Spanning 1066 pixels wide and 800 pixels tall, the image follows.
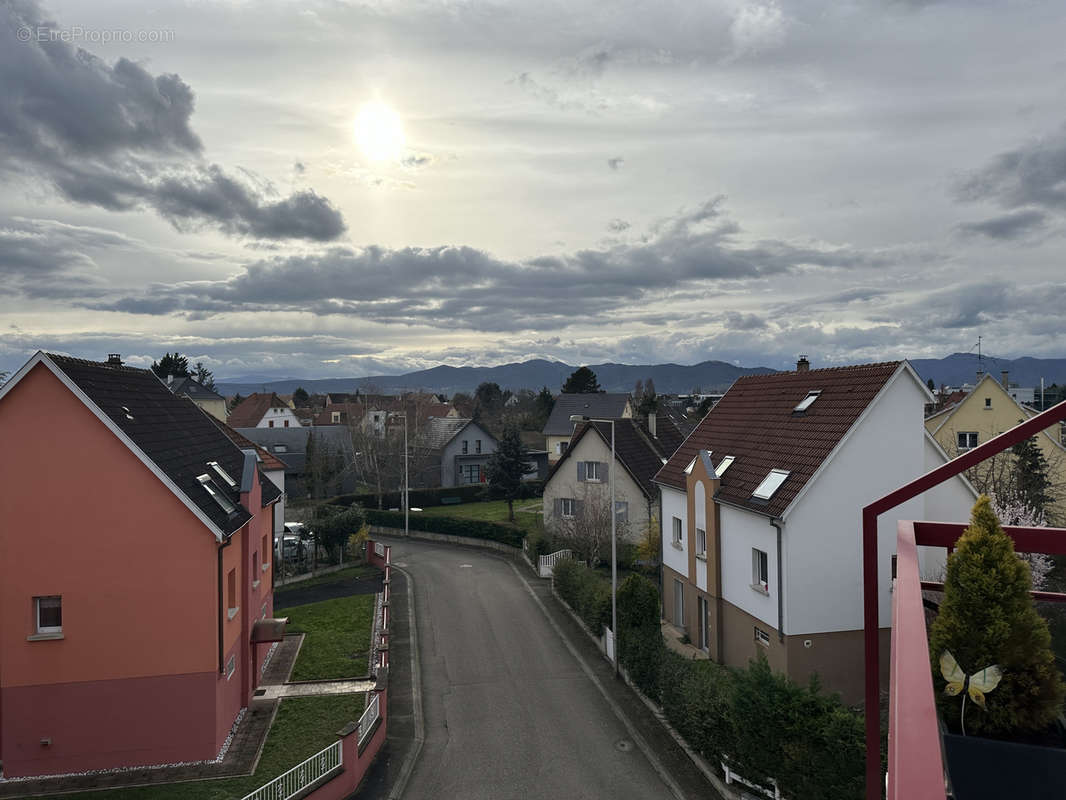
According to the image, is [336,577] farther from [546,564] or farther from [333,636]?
[333,636]

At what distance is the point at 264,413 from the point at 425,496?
49.2 m

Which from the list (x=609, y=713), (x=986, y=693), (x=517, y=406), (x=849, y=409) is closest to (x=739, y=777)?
(x=609, y=713)

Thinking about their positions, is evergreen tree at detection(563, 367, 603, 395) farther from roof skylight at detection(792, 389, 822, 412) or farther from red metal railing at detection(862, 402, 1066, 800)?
red metal railing at detection(862, 402, 1066, 800)

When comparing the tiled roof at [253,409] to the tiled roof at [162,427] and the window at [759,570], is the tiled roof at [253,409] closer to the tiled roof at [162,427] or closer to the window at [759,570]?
the tiled roof at [162,427]

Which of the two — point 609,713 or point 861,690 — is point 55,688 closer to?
point 609,713

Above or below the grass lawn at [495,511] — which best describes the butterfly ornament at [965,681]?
above

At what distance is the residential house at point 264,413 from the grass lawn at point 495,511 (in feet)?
151

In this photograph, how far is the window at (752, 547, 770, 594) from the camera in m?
21.3

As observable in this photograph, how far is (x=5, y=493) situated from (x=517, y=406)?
380 feet

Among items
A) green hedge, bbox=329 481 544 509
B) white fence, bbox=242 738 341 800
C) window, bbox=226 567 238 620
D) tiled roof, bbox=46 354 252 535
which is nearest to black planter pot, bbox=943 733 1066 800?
white fence, bbox=242 738 341 800

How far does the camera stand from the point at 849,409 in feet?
68.4

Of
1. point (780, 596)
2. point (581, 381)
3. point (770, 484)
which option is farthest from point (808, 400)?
point (581, 381)

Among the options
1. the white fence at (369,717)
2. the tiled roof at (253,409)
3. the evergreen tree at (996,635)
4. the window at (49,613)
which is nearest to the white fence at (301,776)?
the white fence at (369,717)

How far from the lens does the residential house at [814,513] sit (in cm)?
1994
